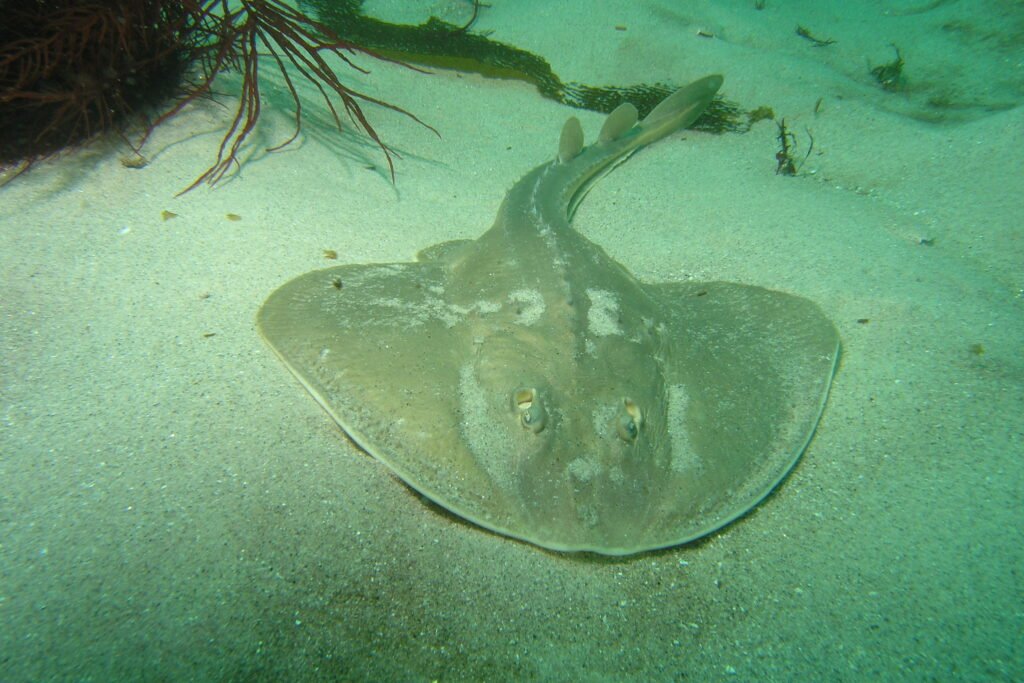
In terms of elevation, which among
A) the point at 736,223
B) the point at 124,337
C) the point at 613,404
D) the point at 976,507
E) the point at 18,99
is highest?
the point at 736,223

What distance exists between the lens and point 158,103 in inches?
165

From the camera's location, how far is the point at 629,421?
6.89 feet

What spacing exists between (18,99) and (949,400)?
263 inches

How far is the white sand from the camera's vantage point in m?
1.79

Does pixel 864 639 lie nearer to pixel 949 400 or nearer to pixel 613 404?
pixel 613 404

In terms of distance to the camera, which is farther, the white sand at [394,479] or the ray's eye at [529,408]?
the ray's eye at [529,408]

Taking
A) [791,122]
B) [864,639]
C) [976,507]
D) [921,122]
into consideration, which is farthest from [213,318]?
[921,122]

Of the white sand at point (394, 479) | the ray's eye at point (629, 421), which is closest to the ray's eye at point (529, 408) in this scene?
the ray's eye at point (629, 421)

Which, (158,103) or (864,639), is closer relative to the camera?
(864,639)

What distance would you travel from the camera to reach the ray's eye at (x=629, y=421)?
6.81 feet

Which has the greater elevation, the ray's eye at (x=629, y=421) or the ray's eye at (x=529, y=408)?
the ray's eye at (x=629, y=421)

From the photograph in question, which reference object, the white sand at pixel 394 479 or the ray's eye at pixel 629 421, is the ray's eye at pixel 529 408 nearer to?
the ray's eye at pixel 629 421

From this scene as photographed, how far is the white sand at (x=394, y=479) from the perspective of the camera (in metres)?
1.79

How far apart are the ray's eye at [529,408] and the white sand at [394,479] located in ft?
1.98
